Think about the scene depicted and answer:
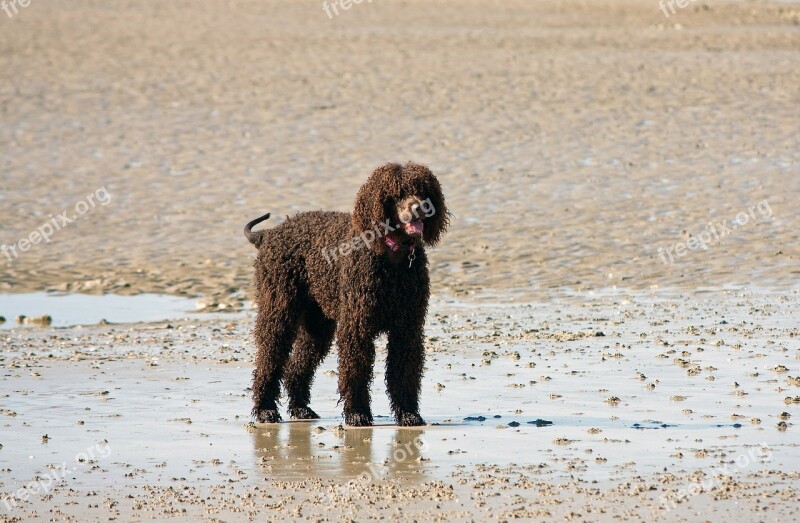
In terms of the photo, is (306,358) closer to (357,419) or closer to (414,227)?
(357,419)

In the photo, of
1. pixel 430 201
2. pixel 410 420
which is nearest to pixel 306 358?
pixel 410 420

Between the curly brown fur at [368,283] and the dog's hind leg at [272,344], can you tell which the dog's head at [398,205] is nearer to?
the curly brown fur at [368,283]

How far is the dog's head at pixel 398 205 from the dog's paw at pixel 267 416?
5.04 feet

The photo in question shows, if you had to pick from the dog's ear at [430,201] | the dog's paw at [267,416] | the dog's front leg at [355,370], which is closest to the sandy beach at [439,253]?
the dog's paw at [267,416]

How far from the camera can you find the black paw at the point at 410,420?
9.11 m

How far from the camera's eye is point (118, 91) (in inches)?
1009

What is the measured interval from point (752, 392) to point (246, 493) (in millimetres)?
4123

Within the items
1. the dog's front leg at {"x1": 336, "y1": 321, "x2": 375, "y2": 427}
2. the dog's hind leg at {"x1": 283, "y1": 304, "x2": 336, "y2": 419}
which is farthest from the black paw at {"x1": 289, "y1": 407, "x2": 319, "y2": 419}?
the dog's front leg at {"x1": 336, "y1": 321, "x2": 375, "y2": 427}

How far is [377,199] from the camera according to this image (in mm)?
8984

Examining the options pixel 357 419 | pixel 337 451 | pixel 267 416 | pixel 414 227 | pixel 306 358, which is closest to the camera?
pixel 337 451

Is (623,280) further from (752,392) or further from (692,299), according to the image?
(752,392)

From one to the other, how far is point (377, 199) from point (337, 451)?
175cm

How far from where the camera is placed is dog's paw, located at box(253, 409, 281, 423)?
9.59 m

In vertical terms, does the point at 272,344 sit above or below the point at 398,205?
below
